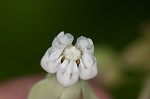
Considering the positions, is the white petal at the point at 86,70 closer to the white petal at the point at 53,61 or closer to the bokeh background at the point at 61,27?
the white petal at the point at 53,61

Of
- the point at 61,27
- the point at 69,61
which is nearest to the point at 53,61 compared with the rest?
the point at 69,61

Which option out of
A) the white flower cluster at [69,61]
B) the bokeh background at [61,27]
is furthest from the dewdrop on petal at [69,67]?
the bokeh background at [61,27]

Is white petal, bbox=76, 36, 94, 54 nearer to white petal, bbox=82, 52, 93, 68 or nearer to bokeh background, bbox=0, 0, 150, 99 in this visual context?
white petal, bbox=82, 52, 93, 68

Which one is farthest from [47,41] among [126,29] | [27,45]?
[126,29]

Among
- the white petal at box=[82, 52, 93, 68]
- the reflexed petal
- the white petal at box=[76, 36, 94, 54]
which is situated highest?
the white petal at box=[76, 36, 94, 54]

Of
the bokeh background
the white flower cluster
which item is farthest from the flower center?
the bokeh background

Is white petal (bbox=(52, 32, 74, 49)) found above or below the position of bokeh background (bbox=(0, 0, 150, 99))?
above

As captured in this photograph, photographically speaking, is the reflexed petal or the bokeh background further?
the bokeh background

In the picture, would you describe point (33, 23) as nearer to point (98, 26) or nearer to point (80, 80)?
point (98, 26)
